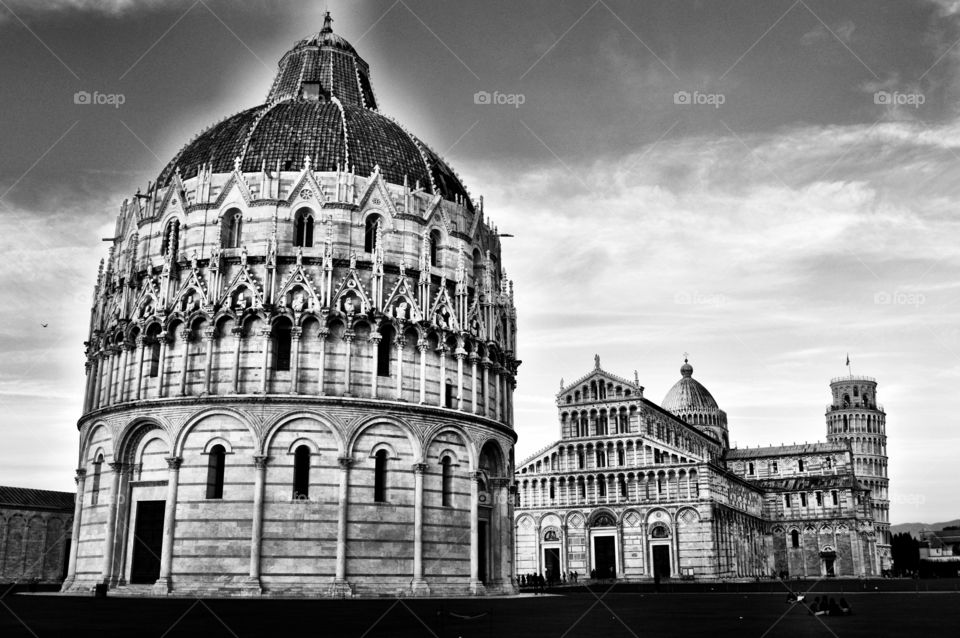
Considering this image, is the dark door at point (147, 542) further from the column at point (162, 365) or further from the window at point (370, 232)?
the window at point (370, 232)

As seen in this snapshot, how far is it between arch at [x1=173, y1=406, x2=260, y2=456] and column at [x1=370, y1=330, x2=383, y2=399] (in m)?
5.20

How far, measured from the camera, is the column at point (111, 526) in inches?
1531

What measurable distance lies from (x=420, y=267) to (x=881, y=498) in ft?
413

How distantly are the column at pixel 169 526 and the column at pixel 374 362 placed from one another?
845 centimetres

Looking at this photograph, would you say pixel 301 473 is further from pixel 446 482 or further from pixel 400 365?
pixel 446 482

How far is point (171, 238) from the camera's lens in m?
42.8

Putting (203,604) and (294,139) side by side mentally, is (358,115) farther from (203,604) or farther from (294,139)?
(203,604)

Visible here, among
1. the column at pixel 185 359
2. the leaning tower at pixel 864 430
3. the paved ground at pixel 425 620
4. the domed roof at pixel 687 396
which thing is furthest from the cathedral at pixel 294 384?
the leaning tower at pixel 864 430

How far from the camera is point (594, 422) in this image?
96.3 m

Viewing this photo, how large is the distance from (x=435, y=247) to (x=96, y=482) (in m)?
18.9

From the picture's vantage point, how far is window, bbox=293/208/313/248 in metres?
42.3

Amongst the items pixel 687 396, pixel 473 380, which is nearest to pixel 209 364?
pixel 473 380

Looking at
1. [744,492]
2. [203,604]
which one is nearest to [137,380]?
[203,604]

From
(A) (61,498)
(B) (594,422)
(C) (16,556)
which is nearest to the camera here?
(C) (16,556)
